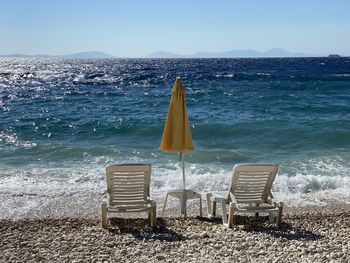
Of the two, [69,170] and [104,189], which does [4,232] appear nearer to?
[104,189]

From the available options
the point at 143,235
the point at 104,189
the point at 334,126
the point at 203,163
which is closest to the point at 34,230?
the point at 143,235

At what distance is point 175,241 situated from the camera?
6.46m

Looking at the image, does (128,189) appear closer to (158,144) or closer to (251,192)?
(251,192)

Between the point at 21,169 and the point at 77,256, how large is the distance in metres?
7.61

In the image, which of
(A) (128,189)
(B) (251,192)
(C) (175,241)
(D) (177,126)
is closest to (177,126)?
(D) (177,126)

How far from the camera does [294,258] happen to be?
590 cm

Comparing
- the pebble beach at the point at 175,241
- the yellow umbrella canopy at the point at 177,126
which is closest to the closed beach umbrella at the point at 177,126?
the yellow umbrella canopy at the point at 177,126

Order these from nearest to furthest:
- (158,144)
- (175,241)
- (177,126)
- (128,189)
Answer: (175,241), (128,189), (177,126), (158,144)

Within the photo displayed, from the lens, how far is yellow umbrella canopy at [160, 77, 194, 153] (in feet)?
25.4

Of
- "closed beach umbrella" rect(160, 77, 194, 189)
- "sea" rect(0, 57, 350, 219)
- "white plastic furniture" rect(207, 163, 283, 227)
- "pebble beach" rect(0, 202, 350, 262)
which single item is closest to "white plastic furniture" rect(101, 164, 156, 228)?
"pebble beach" rect(0, 202, 350, 262)

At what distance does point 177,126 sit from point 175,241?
207 cm

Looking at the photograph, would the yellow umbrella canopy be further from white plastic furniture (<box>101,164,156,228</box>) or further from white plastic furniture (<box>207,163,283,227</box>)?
white plastic furniture (<box>207,163,283,227</box>)

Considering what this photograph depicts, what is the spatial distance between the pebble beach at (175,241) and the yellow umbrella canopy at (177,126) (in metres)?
1.20

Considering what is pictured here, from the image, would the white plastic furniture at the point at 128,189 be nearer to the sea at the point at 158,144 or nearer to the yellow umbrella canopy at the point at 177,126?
the yellow umbrella canopy at the point at 177,126
